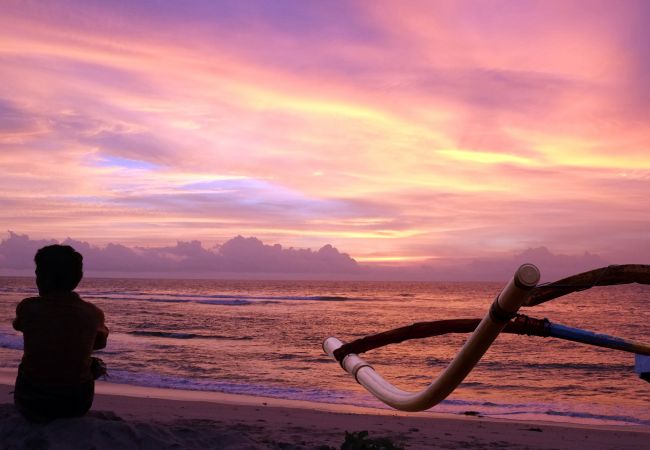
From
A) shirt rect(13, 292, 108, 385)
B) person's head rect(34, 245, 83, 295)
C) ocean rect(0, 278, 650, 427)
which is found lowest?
ocean rect(0, 278, 650, 427)

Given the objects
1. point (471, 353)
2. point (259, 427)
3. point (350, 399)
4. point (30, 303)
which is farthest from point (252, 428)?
point (471, 353)

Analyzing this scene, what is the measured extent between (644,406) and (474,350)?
13.3 metres

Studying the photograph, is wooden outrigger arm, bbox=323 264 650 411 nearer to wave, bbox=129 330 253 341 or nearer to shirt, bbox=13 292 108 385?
shirt, bbox=13 292 108 385

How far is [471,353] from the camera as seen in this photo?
2.01 m

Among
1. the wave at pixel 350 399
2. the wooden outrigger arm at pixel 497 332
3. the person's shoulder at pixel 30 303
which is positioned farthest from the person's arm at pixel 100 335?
the wave at pixel 350 399

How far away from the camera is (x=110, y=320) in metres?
34.0

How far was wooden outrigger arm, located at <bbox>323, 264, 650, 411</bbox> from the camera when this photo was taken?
5.84ft

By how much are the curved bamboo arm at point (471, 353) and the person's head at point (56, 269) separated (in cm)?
276

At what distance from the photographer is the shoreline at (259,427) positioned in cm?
486

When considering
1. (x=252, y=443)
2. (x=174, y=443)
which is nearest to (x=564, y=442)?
(x=252, y=443)

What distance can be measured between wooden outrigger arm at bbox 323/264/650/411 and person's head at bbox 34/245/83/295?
2.34 meters

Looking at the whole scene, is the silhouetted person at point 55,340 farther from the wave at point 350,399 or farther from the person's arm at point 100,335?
the wave at point 350,399

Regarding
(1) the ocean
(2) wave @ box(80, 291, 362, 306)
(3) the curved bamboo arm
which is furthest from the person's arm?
(2) wave @ box(80, 291, 362, 306)

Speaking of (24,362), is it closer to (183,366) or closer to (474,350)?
(474,350)
